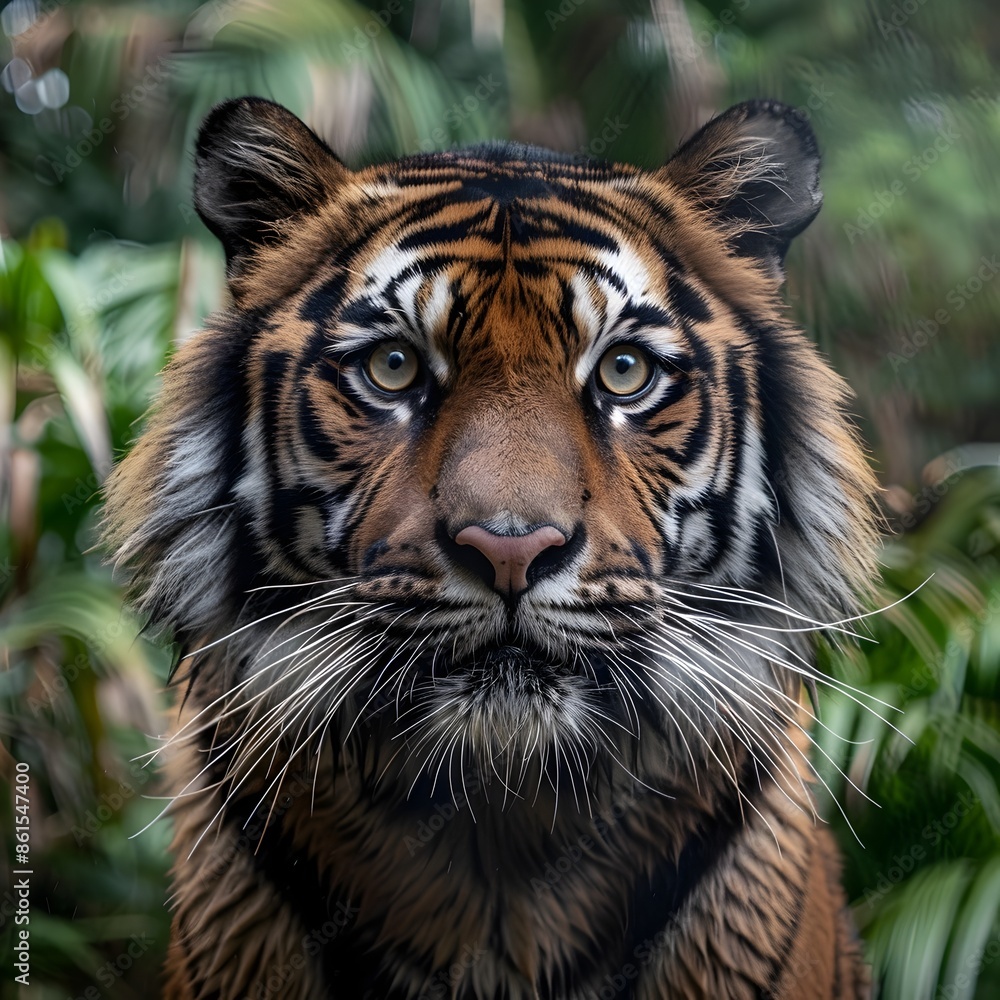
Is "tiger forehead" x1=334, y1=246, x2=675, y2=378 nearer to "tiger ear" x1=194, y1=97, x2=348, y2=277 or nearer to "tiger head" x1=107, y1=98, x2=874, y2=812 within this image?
"tiger head" x1=107, y1=98, x2=874, y2=812

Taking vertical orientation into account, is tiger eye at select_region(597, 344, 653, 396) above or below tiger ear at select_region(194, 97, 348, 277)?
below

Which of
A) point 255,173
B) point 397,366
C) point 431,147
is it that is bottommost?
point 397,366

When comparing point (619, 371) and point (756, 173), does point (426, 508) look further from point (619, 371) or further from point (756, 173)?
point (756, 173)

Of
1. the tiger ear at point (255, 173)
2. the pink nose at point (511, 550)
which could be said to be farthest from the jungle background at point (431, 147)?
the pink nose at point (511, 550)

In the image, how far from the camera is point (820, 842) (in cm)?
134

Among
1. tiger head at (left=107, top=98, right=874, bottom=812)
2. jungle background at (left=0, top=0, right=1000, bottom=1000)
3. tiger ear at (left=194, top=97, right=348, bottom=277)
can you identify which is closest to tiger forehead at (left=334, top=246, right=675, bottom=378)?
tiger head at (left=107, top=98, right=874, bottom=812)

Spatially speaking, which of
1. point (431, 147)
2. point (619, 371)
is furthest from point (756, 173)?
point (431, 147)

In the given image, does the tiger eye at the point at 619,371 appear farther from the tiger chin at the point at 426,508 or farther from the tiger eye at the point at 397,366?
the tiger eye at the point at 397,366

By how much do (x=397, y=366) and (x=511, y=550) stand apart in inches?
10.6

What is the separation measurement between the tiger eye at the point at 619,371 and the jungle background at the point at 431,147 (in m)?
0.75

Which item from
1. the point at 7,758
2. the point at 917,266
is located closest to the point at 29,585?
the point at 7,758

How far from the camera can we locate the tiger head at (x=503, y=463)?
965 millimetres

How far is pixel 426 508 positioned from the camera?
0.96 meters

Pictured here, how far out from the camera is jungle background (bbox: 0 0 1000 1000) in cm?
168
